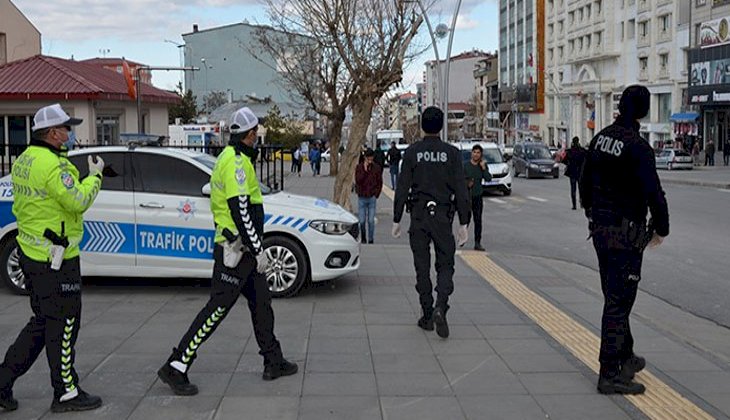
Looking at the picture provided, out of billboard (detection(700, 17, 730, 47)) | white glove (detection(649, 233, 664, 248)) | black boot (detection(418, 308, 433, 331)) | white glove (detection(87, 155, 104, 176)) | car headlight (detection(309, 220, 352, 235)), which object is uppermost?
billboard (detection(700, 17, 730, 47))

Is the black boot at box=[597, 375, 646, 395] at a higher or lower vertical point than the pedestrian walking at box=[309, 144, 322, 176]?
lower

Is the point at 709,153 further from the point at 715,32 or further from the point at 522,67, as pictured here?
the point at 522,67

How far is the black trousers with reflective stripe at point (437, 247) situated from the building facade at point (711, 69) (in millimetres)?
50344

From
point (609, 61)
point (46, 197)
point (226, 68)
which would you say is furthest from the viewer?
point (226, 68)

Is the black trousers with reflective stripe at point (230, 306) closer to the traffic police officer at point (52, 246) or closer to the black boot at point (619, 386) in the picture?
the traffic police officer at point (52, 246)

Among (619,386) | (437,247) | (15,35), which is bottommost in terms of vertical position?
(619,386)

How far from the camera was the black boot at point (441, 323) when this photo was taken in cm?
720

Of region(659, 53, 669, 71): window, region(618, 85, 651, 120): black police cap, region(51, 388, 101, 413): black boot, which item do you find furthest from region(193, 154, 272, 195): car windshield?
region(659, 53, 669, 71): window

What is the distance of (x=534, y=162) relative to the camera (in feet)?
132

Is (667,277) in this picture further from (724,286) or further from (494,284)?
(494,284)

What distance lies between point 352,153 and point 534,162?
70.6ft

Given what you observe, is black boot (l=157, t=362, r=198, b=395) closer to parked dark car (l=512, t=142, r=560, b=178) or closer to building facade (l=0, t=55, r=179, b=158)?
building facade (l=0, t=55, r=179, b=158)

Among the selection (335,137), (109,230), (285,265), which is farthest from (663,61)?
(109,230)

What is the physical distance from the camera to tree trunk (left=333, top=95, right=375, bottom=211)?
20.0 meters
